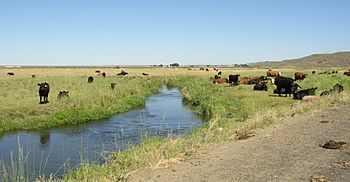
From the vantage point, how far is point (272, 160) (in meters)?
9.00

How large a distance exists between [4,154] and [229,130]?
8.14 meters

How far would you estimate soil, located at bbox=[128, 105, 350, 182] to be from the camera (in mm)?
7852

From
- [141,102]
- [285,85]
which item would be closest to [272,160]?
[285,85]

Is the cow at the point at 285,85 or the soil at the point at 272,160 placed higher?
the cow at the point at 285,85

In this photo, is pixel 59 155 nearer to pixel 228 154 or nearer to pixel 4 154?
pixel 4 154

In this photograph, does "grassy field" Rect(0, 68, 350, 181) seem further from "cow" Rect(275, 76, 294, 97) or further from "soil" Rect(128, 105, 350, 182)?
"cow" Rect(275, 76, 294, 97)

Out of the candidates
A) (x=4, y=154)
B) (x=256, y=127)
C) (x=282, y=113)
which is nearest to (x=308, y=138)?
(x=256, y=127)

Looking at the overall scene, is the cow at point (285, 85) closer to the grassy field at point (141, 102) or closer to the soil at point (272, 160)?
the grassy field at point (141, 102)

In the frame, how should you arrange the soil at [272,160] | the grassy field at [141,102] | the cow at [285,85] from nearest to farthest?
the soil at [272,160]
the grassy field at [141,102]
the cow at [285,85]

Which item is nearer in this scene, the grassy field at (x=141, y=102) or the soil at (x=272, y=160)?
the soil at (x=272, y=160)

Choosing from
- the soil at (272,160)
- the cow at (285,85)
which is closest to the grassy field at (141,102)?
the soil at (272,160)

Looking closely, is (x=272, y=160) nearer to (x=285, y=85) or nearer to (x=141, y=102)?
(x=285, y=85)

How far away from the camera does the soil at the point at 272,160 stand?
25.8ft

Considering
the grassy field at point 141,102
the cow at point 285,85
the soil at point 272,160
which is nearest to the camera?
the soil at point 272,160
